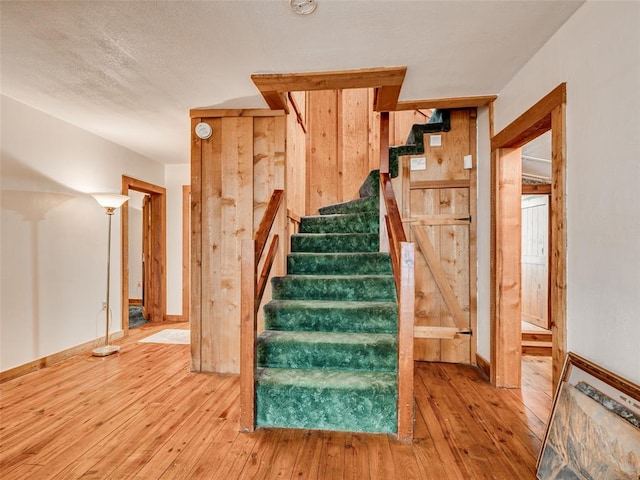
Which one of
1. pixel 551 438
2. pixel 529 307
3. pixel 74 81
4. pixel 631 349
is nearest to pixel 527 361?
pixel 529 307

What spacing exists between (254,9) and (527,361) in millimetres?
3876

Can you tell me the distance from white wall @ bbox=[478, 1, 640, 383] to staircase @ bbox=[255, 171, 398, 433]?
1119 mm

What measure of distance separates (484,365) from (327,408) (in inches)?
69.0

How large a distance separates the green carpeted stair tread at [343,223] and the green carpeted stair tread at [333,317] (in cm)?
105

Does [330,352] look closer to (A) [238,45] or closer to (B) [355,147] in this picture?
(A) [238,45]

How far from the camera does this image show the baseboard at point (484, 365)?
9.83ft

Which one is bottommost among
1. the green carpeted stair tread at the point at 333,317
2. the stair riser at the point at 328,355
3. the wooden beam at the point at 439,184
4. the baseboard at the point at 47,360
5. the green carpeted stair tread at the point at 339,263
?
the baseboard at the point at 47,360

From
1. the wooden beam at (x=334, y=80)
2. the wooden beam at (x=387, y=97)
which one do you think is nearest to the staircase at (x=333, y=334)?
the wooden beam at (x=387, y=97)

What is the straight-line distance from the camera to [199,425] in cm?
220

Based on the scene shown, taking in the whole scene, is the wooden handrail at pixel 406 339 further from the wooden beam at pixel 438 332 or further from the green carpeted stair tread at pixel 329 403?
the wooden beam at pixel 438 332

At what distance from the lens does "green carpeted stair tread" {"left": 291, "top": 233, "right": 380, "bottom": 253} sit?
3355mm

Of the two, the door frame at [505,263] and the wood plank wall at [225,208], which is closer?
the door frame at [505,263]

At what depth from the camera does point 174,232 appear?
5.30 meters

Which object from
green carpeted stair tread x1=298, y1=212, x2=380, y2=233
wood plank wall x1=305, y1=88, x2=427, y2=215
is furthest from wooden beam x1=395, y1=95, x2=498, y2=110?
wood plank wall x1=305, y1=88, x2=427, y2=215
